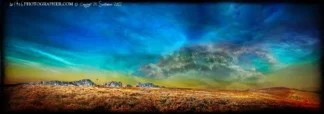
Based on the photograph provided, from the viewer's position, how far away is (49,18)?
630 centimetres

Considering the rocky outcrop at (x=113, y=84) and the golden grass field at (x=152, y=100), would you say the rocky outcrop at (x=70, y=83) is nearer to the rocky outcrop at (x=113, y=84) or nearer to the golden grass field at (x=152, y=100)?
the golden grass field at (x=152, y=100)

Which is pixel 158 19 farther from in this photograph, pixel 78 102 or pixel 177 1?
pixel 78 102

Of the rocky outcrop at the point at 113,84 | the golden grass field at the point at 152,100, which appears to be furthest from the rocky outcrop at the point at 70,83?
the rocky outcrop at the point at 113,84

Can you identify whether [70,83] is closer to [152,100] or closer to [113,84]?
[113,84]

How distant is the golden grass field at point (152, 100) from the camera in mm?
6266

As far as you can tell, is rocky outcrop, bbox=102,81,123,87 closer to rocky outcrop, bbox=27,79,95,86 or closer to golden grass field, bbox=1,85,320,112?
golden grass field, bbox=1,85,320,112

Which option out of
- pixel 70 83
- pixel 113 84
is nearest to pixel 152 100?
pixel 113 84

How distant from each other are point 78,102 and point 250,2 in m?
3.08

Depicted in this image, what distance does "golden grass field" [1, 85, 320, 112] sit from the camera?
6266mm

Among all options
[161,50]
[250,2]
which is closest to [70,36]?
[161,50]

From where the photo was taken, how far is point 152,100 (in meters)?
6.31

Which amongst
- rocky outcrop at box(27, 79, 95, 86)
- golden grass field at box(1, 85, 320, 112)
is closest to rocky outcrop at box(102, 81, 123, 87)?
golden grass field at box(1, 85, 320, 112)

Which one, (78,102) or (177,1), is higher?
(177,1)

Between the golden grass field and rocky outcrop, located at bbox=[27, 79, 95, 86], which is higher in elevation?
rocky outcrop, located at bbox=[27, 79, 95, 86]
